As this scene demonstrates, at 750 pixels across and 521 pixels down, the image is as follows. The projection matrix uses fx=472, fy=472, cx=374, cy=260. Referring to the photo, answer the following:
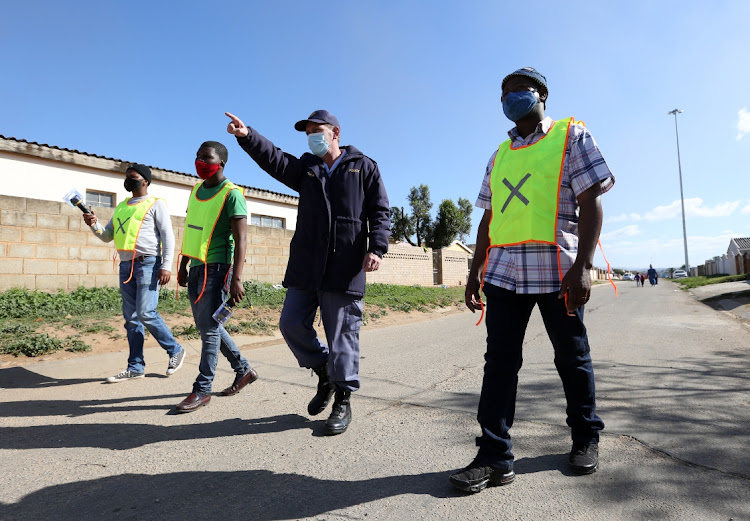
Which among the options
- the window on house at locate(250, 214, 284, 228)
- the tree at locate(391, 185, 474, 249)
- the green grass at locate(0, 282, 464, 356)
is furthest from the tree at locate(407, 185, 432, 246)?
the green grass at locate(0, 282, 464, 356)

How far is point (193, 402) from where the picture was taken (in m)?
3.22

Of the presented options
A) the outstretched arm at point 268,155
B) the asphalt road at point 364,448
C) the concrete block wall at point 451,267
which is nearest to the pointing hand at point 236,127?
the outstretched arm at point 268,155

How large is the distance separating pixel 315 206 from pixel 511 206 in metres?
1.25

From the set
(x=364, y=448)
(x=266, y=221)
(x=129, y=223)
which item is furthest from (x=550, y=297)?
(x=266, y=221)

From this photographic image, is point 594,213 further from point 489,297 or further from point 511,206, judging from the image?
point 489,297

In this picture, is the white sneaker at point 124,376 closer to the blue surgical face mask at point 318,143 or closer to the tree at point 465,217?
the blue surgical face mask at point 318,143

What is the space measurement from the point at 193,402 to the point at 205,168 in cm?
165

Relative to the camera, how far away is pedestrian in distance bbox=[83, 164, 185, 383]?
4.10 meters

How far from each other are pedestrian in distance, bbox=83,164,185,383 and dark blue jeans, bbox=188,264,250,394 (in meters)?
0.75

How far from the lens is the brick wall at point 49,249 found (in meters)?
7.77

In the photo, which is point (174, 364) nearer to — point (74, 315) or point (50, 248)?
point (74, 315)

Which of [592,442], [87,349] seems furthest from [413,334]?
[592,442]

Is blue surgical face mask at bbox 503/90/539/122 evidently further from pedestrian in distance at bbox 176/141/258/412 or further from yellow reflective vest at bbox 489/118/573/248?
pedestrian in distance at bbox 176/141/258/412

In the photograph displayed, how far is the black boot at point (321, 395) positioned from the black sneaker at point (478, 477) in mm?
1168
